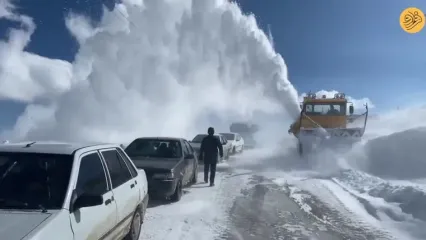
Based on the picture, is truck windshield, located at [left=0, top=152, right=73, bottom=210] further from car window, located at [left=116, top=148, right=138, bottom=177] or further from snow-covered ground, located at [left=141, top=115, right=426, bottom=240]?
snow-covered ground, located at [left=141, top=115, right=426, bottom=240]

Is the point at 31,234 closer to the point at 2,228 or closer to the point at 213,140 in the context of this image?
the point at 2,228

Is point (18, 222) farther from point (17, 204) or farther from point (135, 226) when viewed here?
point (135, 226)

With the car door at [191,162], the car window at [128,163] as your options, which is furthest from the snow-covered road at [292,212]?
the car window at [128,163]

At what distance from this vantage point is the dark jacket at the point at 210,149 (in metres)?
12.1

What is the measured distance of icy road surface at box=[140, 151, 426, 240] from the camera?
664 centimetres

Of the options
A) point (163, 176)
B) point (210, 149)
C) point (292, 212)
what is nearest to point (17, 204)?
point (163, 176)

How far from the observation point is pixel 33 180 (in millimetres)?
3729

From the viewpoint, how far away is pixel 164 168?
906 centimetres

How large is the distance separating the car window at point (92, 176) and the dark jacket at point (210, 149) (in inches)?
305

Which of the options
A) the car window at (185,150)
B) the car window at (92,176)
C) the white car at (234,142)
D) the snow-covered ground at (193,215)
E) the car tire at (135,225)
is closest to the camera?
the car window at (92,176)

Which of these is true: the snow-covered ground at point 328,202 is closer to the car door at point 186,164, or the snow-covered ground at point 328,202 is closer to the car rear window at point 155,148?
the car door at point 186,164

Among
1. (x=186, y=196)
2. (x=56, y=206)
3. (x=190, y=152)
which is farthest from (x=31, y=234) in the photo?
(x=190, y=152)

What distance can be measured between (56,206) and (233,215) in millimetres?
5027

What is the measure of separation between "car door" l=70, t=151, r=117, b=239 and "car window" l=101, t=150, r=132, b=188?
232mm
